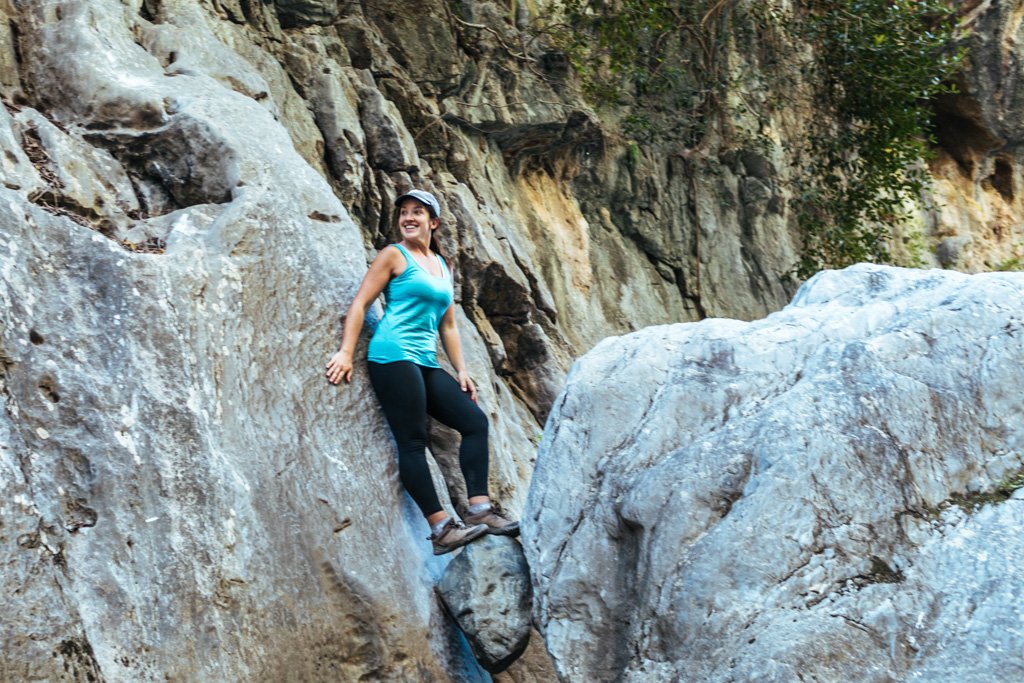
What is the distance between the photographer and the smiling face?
22.1 feet

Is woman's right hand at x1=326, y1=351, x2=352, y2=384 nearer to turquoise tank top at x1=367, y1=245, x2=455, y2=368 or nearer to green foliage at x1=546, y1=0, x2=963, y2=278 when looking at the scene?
turquoise tank top at x1=367, y1=245, x2=455, y2=368

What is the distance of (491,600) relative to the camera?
604 centimetres

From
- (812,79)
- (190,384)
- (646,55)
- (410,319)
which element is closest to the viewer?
(190,384)

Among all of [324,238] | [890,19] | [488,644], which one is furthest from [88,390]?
[890,19]

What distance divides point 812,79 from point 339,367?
11.7 metres

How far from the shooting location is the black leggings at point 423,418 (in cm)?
631

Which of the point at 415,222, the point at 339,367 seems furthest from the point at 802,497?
the point at 415,222

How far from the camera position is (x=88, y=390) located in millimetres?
5680

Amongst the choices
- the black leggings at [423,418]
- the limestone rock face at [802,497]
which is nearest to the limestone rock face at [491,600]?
the limestone rock face at [802,497]

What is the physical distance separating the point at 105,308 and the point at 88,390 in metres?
0.48

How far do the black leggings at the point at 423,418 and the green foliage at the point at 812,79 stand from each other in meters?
8.47

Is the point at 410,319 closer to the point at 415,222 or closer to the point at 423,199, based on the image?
the point at 415,222

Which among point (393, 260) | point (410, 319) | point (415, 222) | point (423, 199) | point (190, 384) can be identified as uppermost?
point (423, 199)

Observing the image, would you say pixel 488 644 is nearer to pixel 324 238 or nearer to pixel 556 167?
pixel 324 238
